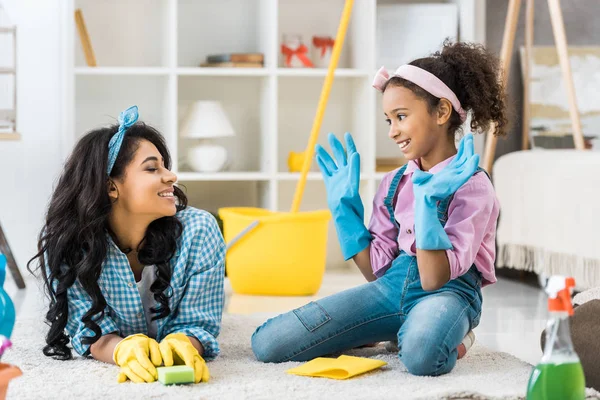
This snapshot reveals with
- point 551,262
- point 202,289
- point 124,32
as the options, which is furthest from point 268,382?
point 124,32

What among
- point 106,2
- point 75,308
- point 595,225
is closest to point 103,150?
point 75,308

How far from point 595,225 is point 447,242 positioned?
113cm

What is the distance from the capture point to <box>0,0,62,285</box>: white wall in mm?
3354

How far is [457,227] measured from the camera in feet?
5.63

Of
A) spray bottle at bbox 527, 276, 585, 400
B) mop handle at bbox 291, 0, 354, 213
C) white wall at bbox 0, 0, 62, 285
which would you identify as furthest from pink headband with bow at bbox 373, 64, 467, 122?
white wall at bbox 0, 0, 62, 285

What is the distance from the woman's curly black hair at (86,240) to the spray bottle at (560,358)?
0.84 meters

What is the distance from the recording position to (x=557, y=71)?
353cm

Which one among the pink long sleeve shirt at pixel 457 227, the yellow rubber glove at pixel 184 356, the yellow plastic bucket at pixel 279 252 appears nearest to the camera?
the yellow rubber glove at pixel 184 356

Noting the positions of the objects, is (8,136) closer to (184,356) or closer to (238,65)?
(238,65)

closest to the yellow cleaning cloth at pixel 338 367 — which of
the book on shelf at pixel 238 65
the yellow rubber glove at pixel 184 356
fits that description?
the yellow rubber glove at pixel 184 356

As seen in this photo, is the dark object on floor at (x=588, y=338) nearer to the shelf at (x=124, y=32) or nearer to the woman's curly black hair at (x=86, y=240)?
the woman's curly black hair at (x=86, y=240)

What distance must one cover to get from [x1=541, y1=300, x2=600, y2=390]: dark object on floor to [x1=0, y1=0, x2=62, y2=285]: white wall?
2270 millimetres

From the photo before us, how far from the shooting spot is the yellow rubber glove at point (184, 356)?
1.61 m

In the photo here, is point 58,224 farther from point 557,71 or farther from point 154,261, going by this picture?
point 557,71
